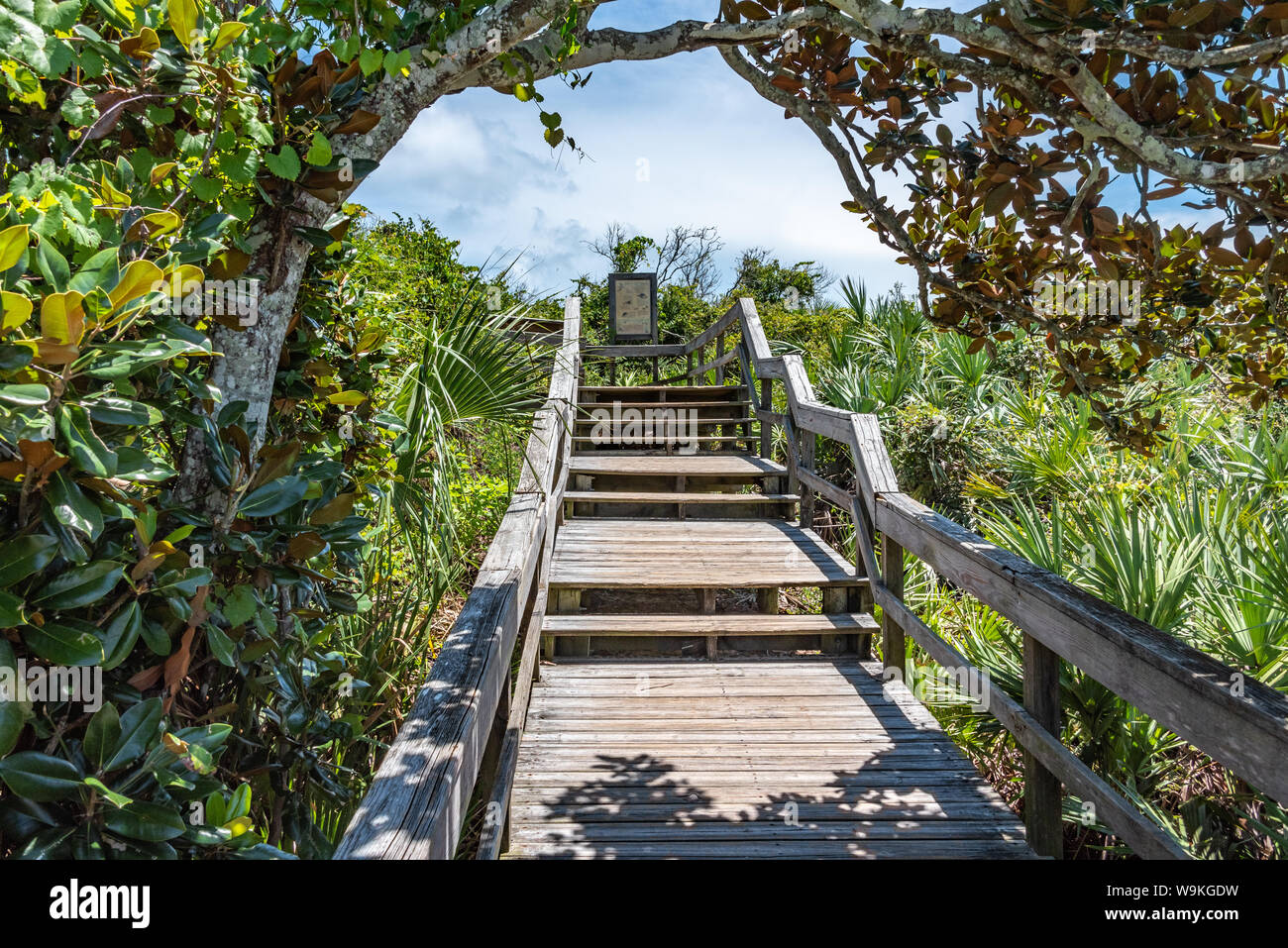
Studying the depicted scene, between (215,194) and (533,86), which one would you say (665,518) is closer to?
(533,86)

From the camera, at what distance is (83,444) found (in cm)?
90

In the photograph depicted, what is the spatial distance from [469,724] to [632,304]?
9.90 m

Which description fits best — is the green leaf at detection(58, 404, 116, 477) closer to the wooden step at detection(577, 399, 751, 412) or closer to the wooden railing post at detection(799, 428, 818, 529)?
the wooden railing post at detection(799, 428, 818, 529)

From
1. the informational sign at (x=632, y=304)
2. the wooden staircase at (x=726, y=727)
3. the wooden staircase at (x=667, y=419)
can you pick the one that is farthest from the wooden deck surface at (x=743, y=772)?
the informational sign at (x=632, y=304)

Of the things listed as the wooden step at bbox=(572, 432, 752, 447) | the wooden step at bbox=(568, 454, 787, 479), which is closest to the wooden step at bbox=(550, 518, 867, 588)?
the wooden step at bbox=(568, 454, 787, 479)

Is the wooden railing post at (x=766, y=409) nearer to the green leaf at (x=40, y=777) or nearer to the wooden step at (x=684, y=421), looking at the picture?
the wooden step at (x=684, y=421)

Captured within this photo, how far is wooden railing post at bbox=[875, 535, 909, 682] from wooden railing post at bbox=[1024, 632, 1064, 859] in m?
1.11

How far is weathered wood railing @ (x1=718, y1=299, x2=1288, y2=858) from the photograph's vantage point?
1454 mm

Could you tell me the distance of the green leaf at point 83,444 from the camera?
89 centimetres

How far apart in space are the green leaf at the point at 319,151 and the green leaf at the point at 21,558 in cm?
76

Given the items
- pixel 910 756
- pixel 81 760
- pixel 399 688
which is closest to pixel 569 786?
pixel 399 688

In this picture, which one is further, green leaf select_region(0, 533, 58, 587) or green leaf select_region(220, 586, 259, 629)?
green leaf select_region(220, 586, 259, 629)

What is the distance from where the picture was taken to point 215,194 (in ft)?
3.97
